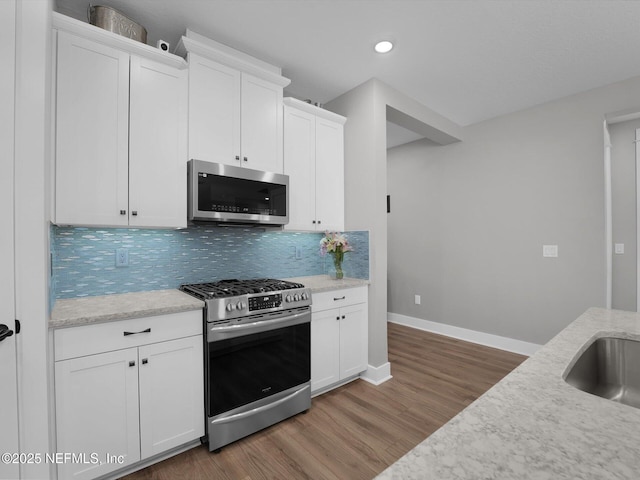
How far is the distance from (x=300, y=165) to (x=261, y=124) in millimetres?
485

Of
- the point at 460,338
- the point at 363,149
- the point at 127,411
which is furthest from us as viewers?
the point at 460,338

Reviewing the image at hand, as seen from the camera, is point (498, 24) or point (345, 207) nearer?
point (498, 24)

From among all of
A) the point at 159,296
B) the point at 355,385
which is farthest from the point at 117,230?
the point at 355,385

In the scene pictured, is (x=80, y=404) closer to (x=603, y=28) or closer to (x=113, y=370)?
(x=113, y=370)

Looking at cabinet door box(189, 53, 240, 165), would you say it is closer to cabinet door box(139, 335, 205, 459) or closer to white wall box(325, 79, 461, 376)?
white wall box(325, 79, 461, 376)

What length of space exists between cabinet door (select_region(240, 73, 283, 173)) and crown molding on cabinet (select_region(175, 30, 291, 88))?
0.05 metres

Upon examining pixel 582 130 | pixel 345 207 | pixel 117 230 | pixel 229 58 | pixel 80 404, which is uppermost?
pixel 229 58

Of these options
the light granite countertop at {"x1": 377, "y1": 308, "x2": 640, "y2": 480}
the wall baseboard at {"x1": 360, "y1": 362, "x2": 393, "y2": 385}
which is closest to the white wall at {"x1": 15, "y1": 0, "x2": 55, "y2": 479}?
the light granite countertop at {"x1": 377, "y1": 308, "x2": 640, "y2": 480}

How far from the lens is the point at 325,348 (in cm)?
251

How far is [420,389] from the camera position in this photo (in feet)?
8.73

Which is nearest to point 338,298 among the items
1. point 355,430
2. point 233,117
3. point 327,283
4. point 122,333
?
point 327,283

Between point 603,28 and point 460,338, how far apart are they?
3326 mm

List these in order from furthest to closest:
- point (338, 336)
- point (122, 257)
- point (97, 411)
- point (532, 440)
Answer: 1. point (338, 336)
2. point (122, 257)
3. point (97, 411)
4. point (532, 440)

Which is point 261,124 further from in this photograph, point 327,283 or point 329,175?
point 327,283
